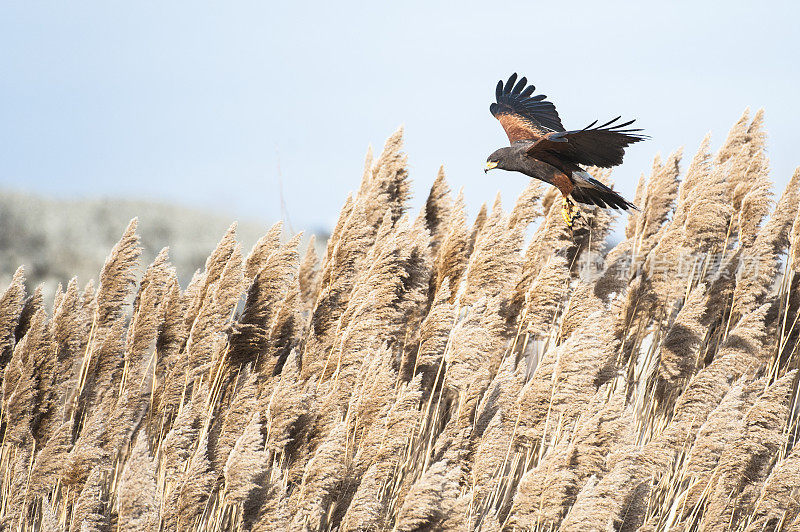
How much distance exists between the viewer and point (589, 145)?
428 cm

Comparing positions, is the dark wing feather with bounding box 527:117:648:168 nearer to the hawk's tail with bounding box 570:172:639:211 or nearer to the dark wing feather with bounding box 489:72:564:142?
the hawk's tail with bounding box 570:172:639:211

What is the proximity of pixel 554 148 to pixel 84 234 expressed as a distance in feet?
42.1

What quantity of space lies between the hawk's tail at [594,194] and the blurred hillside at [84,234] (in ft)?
31.9

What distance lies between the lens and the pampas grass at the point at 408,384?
3.47 metres

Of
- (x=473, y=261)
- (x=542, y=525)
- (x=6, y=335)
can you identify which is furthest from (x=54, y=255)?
(x=542, y=525)

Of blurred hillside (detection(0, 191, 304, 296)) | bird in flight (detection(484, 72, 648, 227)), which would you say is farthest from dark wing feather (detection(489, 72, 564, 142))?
blurred hillside (detection(0, 191, 304, 296))

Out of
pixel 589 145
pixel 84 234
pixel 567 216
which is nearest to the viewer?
pixel 589 145

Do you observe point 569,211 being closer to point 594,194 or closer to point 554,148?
point 594,194

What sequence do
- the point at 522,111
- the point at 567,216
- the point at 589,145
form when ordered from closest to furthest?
the point at 589,145, the point at 567,216, the point at 522,111

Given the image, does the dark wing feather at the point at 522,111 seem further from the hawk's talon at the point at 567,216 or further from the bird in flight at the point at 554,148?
the hawk's talon at the point at 567,216

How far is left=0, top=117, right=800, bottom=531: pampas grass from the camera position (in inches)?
137

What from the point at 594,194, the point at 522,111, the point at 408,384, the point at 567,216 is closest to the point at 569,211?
the point at 567,216

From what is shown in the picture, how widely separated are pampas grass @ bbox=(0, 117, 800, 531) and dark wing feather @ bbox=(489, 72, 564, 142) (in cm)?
56

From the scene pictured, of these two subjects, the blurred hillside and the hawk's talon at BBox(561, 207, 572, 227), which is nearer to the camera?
the hawk's talon at BBox(561, 207, 572, 227)
